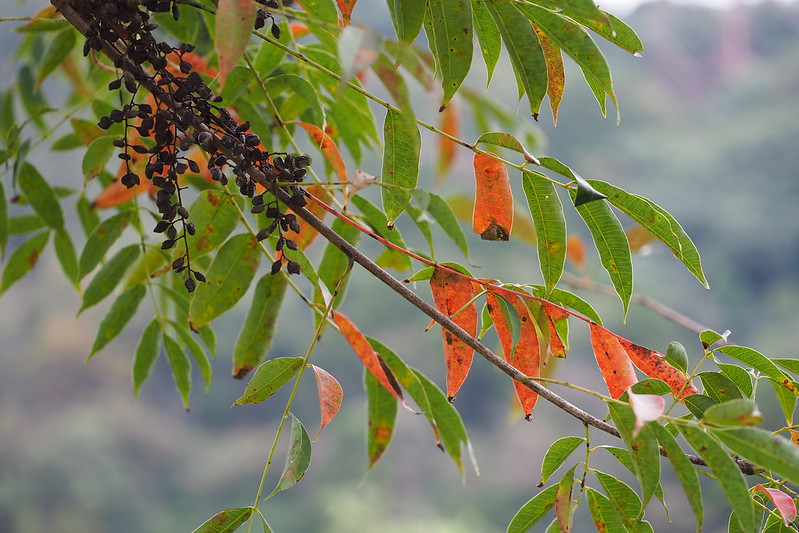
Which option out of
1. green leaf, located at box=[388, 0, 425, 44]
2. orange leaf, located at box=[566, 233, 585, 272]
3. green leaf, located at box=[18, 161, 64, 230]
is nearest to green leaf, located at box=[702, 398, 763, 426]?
green leaf, located at box=[388, 0, 425, 44]

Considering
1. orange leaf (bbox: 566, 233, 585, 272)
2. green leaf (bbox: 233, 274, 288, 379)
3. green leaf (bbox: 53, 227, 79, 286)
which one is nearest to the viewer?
green leaf (bbox: 233, 274, 288, 379)

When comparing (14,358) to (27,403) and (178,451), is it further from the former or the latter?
(178,451)

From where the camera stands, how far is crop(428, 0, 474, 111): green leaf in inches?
13.8

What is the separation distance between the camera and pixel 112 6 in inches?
13.8

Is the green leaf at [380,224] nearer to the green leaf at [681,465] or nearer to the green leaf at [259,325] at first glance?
the green leaf at [259,325]

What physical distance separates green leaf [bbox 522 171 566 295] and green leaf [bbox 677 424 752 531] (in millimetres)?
110

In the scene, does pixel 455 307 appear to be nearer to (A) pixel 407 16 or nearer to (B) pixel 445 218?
(B) pixel 445 218

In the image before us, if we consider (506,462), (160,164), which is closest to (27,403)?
(506,462)

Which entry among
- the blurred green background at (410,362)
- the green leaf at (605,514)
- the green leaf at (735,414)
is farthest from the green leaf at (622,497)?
the blurred green background at (410,362)

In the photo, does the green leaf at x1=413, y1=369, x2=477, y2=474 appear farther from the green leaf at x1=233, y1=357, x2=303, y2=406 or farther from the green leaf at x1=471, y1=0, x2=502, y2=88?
the green leaf at x1=471, y1=0, x2=502, y2=88

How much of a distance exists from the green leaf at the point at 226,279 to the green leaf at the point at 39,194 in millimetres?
245

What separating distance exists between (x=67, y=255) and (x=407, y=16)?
1.70 ft

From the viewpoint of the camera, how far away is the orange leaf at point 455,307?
42 centimetres

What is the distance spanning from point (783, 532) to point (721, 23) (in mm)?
8816
